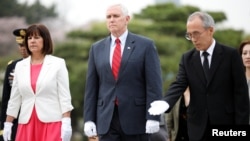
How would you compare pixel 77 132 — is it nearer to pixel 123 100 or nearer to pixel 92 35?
pixel 92 35

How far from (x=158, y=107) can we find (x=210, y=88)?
1.57 feet

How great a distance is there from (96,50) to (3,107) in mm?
1482

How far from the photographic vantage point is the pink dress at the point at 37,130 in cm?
684

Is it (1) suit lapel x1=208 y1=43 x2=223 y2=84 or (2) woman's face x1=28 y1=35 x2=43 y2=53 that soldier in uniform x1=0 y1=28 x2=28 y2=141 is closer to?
(2) woman's face x1=28 y1=35 x2=43 y2=53

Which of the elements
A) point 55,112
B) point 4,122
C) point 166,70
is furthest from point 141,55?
point 166,70

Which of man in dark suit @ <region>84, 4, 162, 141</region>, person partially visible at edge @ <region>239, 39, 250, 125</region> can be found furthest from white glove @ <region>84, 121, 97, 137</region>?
person partially visible at edge @ <region>239, 39, 250, 125</region>

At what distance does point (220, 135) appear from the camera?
595 cm

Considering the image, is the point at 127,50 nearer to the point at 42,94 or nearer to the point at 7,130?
the point at 42,94

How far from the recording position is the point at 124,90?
6684 millimetres

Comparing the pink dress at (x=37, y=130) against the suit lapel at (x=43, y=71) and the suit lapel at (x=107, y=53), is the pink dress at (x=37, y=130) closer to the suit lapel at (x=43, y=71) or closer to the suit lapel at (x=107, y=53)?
the suit lapel at (x=43, y=71)

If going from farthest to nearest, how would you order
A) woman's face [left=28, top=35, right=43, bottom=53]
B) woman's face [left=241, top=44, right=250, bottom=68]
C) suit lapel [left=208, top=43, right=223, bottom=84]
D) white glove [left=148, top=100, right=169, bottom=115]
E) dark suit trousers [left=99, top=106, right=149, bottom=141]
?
1. woman's face [left=241, top=44, right=250, bottom=68]
2. woman's face [left=28, top=35, right=43, bottom=53]
3. dark suit trousers [left=99, top=106, right=149, bottom=141]
4. suit lapel [left=208, top=43, right=223, bottom=84]
5. white glove [left=148, top=100, right=169, bottom=115]

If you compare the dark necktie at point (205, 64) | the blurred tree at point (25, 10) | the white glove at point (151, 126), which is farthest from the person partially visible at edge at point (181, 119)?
the blurred tree at point (25, 10)

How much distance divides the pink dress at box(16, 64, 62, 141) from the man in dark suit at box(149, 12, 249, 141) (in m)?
1.06

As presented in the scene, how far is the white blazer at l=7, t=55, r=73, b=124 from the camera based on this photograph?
6.86 m
